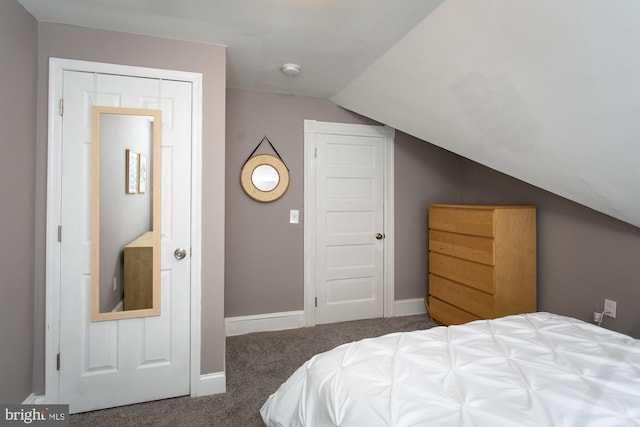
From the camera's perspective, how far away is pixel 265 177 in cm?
317

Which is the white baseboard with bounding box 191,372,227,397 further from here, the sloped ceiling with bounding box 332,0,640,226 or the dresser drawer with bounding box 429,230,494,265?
the sloped ceiling with bounding box 332,0,640,226

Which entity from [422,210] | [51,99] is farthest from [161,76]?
[422,210]

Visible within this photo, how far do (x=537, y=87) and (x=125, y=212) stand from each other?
2.36 metres

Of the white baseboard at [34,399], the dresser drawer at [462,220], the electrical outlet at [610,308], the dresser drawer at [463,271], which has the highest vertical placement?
the dresser drawer at [462,220]

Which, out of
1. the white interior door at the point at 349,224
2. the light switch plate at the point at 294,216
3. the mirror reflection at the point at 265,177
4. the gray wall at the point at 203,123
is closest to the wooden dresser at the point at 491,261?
the white interior door at the point at 349,224

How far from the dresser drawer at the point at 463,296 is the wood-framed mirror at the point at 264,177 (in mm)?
1792

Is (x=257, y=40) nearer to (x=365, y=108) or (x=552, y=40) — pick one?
(x=365, y=108)

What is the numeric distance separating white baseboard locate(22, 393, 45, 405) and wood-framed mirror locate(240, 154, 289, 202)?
6.49 feet

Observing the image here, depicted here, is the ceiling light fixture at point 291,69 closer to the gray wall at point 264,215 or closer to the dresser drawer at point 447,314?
the gray wall at point 264,215

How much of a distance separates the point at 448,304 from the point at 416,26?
241 centimetres

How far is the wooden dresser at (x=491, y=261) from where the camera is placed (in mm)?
2613

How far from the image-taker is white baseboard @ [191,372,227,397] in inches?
85.2

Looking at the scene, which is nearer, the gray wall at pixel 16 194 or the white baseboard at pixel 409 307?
the gray wall at pixel 16 194

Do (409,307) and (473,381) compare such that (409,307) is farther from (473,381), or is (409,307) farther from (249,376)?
(473,381)
